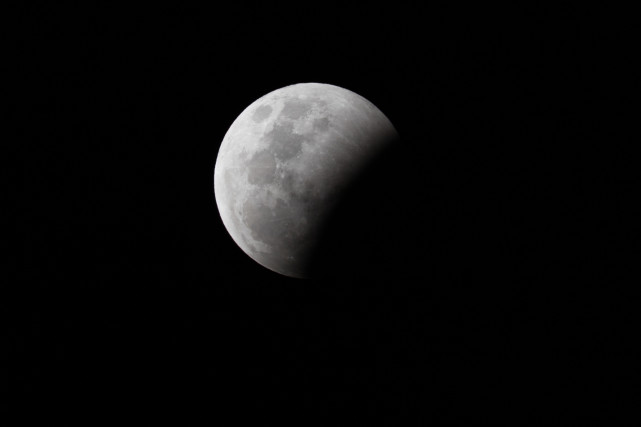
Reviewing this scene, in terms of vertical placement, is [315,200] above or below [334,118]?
below

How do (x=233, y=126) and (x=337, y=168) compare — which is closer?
(x=337, y=168)

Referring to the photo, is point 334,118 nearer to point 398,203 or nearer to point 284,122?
point 284,122

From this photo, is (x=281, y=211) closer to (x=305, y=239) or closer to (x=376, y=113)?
(x=305, y=239)

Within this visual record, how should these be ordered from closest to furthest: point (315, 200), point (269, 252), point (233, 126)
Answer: point (315, 200), point (269, 252), point (233, 126)

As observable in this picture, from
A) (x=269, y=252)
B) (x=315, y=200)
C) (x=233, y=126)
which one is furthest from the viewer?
(x=233, y=126)

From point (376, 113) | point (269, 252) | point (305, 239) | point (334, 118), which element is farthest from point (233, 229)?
point (376, 113)

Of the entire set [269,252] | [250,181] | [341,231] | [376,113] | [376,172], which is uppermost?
[376,113]

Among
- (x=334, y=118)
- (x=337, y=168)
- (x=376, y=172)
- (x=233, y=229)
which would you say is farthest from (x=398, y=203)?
(x=233, y=229)
